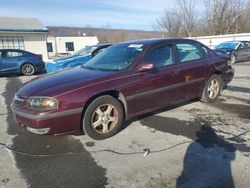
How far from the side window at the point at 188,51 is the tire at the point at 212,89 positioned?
0.65m

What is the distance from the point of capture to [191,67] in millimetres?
5422

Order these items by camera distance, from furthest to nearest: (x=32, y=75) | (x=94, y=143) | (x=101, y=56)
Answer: (x=32, y=75)
(x=101, y=56)
(x=94, y=143)

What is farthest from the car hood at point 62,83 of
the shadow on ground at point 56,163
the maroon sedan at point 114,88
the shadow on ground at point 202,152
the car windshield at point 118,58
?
the shadow on ground at point 202,152

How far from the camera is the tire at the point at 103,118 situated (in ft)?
13.3

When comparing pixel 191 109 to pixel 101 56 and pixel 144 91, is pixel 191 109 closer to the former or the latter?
pixel 144 91

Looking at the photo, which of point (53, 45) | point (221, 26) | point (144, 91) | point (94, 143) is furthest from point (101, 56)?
point (53, 45)

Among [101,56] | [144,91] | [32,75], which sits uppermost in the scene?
[101,56]

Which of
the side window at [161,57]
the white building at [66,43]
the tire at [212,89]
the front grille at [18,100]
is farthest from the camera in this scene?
the white building at [66,43]

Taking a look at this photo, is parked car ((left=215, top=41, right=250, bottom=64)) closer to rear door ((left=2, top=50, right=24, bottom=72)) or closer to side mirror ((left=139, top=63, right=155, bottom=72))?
rear door ((left=2, top=50, right=24, bottom=72))

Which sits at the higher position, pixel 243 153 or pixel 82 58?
pixel 82 58

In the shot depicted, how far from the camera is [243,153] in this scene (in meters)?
3.59

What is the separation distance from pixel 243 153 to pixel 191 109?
2.18m

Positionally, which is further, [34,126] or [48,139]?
[48,139]

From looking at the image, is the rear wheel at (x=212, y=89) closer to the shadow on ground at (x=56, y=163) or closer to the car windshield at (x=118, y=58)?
the car windshield at (x=118, y=58)
